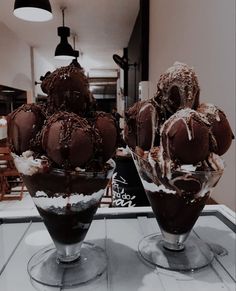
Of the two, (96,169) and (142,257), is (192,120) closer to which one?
(96,169)

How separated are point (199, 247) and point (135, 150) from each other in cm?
26

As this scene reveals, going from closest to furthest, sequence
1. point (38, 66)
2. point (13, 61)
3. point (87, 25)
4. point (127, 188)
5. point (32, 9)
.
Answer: point (127, 188)
point (32, 9)
point (87, 25)
point (13, 61)
point (38, 66)

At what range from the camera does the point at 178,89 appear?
0.54 m

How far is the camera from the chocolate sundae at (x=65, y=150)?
45 centimetres

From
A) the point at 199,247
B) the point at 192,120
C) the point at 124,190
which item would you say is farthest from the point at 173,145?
the point at 124,190

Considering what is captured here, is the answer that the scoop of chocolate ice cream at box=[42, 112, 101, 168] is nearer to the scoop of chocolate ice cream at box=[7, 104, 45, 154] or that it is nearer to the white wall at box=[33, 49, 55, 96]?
the scoop of chocolate ice cream at box=[7, 104, 45, 154]

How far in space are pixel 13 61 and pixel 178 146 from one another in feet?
17.9

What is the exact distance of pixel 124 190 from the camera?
1939mm

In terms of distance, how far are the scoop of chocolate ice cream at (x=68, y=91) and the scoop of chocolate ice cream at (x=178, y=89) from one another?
0.48 ft

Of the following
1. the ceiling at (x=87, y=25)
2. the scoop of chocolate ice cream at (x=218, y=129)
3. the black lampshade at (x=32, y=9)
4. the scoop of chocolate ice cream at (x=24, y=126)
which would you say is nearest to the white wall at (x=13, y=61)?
the ceiling at (x=87, y=25)

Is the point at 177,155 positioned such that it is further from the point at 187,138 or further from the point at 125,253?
the point at 125,253

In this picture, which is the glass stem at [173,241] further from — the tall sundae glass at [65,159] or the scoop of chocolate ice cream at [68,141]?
the scoop of chocolate ice cream at [68,141]

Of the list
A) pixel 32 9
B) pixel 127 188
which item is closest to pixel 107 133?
pixel 127 188

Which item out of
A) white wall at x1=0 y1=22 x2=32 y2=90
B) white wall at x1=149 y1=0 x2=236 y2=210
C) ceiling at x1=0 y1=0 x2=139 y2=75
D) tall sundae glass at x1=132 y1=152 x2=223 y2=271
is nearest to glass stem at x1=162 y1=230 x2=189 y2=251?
tall sundae glass at x1=132 y1=152 x2=223 y2=271
